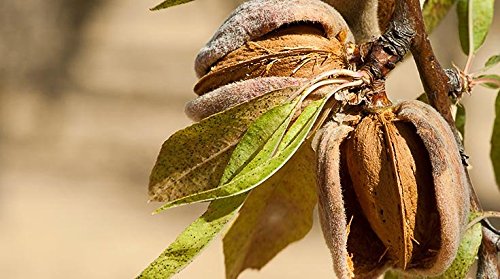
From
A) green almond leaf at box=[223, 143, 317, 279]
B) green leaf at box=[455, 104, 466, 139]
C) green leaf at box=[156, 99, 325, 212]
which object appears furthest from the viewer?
green leaf at box=[455, 104, 466, 139]

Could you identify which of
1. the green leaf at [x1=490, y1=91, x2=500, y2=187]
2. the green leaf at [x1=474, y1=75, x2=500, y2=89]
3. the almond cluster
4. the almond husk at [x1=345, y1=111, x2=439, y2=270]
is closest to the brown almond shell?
the almond cluster

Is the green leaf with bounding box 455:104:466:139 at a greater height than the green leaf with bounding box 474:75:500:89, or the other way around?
the green leaf with bounding box 474:75:500:89

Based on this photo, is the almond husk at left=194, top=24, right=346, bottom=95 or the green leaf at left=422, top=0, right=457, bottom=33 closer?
the almond husk at left=194, top=24, right=346, bottom=95

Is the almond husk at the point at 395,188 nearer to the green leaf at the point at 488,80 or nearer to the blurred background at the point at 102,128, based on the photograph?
the green leaf at the point at 488,80

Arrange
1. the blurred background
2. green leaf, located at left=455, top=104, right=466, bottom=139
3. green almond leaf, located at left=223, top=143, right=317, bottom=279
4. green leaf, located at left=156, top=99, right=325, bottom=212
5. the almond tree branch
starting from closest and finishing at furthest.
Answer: green leaf, located at left=156, top=99, right=325, bottom=212, the almond tree branch, green almond leaf, located at left=223, top=143, right=317, bottom=279, green leaf, located at left=455, top=104, right=466, bottom=139, the blurred background

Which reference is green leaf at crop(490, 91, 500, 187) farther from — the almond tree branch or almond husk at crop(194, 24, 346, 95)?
almond husk at crop(194, 24, 346, 95)

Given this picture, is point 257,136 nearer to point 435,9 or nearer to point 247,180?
point 247,180
